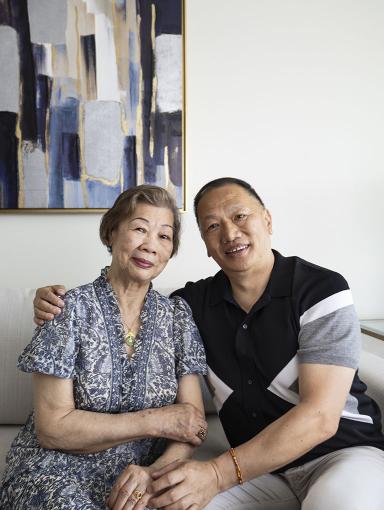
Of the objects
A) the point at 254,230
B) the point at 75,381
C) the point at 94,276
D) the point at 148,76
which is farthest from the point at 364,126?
the point at 75,381

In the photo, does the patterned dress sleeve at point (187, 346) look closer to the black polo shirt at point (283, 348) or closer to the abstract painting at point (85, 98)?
the black polo shirt at point (283, 348)

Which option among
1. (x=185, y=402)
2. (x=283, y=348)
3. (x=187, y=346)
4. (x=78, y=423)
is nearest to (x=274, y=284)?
(x=283, y=348)

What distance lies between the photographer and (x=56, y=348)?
134 centimetres

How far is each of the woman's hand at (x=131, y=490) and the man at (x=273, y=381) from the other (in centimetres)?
3

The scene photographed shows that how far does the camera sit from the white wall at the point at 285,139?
2.36 meters

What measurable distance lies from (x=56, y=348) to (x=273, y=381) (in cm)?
59

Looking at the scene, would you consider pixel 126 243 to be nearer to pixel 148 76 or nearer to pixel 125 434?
pixel 125 434

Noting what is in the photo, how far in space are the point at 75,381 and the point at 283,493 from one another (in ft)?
2.08

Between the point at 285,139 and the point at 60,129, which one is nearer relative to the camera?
the point at 60,129

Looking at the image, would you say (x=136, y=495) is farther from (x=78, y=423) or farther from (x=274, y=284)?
(x=274, y=284)

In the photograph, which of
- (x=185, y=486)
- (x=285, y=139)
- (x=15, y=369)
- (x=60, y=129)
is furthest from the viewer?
(x=285, y=139)

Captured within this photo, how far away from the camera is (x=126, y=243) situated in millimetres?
1499

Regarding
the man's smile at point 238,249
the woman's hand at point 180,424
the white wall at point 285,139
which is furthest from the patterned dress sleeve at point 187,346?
the white wall at point 285,139

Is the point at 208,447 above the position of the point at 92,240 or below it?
below
